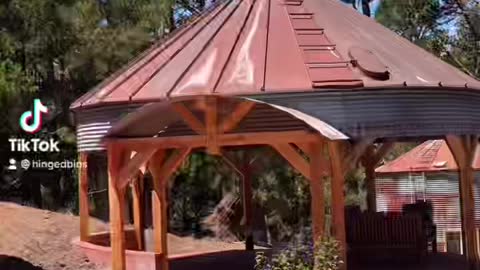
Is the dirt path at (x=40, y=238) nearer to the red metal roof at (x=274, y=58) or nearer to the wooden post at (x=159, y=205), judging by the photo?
the wooden post at (x=159, y=205)

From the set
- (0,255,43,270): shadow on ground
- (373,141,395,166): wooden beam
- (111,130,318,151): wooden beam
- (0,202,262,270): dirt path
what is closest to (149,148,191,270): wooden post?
(0,202,262,270): dirt path

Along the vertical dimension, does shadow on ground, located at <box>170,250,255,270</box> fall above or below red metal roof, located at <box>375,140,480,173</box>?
below

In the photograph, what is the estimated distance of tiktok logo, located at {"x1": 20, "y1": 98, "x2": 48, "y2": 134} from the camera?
21.5 metres

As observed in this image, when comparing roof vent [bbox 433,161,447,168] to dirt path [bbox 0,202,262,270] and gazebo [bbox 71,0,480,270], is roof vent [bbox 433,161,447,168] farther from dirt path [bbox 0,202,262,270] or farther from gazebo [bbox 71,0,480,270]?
gazebo [bbox 71,0,480,270]

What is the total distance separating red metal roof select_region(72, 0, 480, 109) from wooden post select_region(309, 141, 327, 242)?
116 centimetres

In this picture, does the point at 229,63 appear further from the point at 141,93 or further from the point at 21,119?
the point at 21,119

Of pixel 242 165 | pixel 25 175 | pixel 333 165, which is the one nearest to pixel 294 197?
pixel 242 165

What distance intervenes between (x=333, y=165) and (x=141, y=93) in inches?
127

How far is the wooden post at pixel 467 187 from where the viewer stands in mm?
12812

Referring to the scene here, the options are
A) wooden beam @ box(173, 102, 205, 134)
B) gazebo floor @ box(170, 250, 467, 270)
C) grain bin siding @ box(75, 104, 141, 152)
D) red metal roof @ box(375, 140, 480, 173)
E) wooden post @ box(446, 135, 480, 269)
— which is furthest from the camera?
red metal roof @ box(375, 140, 480, 173)

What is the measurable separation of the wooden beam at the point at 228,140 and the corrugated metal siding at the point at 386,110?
0.84 metres

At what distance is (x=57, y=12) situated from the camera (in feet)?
69.9

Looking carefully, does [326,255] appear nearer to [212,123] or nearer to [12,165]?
[212,123]

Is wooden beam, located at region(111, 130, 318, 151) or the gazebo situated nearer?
wooden beam, located at region(111, 130, 318, 151)
